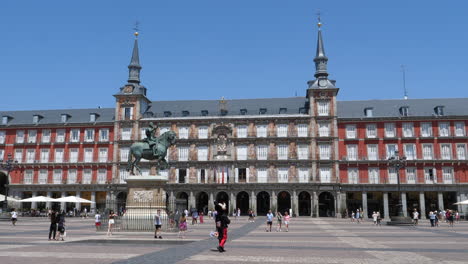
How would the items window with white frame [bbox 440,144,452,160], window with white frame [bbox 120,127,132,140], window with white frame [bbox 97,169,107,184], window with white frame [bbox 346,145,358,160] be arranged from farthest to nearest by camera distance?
window with white frame [bbox 120,127,132,140], window with white frame [bbox 97,169,107,184], window with white frame [bbox 346,145,358,160], window with white frame [bbox 440,144,452,160]

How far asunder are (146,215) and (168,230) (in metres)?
1.58

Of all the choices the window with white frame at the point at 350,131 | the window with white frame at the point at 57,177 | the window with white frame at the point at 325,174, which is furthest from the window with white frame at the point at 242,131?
the window with white frame at the point at 57,177

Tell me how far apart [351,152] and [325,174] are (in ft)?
15.4

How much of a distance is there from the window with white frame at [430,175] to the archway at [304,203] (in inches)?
603

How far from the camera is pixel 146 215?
2272 centimetres

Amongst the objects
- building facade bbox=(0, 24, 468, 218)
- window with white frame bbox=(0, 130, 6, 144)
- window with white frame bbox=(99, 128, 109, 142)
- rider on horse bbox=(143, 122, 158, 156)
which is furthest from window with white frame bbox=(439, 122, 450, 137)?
window with white frame bbox=(0, 130, 6, 144)

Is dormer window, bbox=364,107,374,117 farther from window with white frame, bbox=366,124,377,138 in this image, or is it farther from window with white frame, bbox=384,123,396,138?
window with white frame, bbox=384,123,396,138

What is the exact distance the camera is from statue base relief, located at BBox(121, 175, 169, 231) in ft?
74.8

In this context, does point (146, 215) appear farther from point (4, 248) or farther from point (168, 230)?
point (4, 248)

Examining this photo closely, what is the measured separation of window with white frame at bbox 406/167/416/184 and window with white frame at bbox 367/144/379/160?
13.9 feet

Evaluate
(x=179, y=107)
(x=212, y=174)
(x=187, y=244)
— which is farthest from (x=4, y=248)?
(x=179, y=107)

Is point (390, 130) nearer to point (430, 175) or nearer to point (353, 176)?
point (430, 175)

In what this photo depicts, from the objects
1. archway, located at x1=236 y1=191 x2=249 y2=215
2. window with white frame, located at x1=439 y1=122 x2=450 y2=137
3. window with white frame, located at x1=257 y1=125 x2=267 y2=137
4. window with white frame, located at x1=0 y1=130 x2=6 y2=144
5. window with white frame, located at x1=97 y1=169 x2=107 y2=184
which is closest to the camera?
window with white frame, located at x1=439 y1=122 x2=450 y2=137

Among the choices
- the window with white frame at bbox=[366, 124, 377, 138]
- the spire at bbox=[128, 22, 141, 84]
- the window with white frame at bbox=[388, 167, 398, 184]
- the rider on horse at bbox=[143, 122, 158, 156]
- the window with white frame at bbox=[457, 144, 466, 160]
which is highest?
the spire at bbox=[128, 22, 141, 84]
